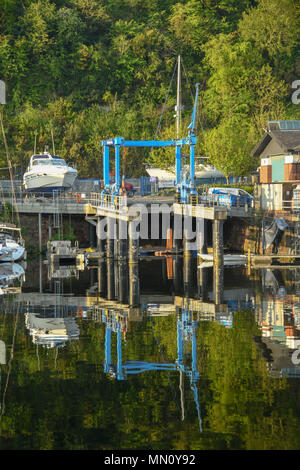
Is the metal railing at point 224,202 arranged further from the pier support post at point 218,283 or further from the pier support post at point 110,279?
the pier support post at point 110,279

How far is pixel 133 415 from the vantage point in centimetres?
1947

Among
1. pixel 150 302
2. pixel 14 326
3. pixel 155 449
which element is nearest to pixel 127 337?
pixel 14 326

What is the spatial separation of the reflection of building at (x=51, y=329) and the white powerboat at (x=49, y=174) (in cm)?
3101

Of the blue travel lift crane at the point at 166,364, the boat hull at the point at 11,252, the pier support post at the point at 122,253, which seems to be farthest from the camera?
the boat hull at the point at 11,252

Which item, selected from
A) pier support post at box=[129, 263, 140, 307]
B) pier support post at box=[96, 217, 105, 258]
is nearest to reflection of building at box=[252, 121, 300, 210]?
pier support post at box=[129, 263, 140, 307]

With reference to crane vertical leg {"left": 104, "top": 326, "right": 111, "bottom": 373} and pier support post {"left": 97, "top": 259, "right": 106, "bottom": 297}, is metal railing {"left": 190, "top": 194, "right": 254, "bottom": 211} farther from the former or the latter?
crane vertical leg {"left": 104, "top": 326, "right": 111, "bottom": 373}

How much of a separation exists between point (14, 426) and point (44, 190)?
4754cm

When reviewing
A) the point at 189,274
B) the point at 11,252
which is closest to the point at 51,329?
the point at 189,274

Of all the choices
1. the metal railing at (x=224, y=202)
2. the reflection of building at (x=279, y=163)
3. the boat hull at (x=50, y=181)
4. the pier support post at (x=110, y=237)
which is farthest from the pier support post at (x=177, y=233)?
the boat hull at (x=50, y=181)

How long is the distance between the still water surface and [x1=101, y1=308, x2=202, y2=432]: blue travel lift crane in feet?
0.12

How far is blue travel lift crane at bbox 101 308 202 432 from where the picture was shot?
23.1 m

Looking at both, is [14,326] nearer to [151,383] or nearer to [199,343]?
[199,343]

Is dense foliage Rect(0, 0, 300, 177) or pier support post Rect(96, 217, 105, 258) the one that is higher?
dense foliage Rect(0, 0, 300, 177)

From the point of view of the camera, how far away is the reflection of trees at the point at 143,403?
17.9 m
